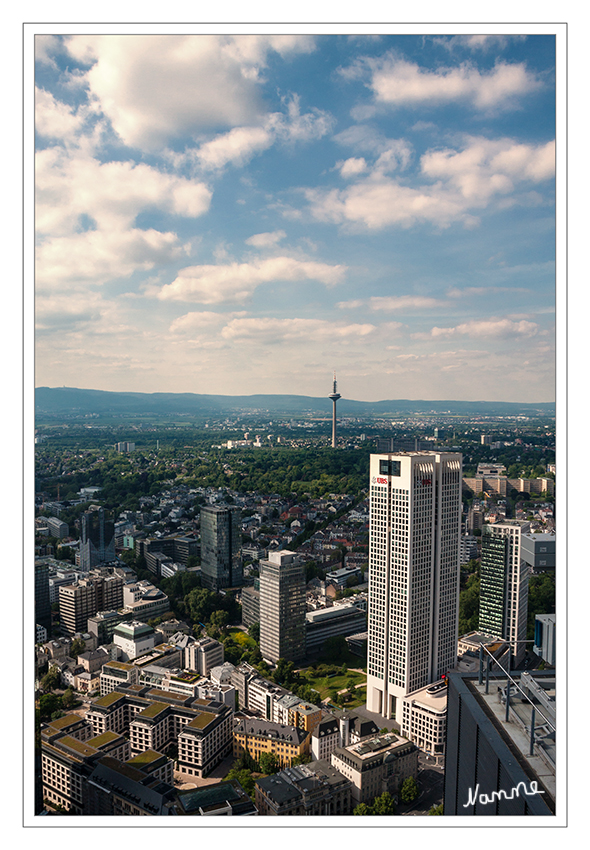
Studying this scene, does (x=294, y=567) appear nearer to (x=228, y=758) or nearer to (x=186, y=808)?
(x=228, y=758)

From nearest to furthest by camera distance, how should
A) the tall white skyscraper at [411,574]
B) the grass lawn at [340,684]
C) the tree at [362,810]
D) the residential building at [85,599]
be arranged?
the tree at [362,810] → the tall white skyscraper at [411,574] → the grass lawn at [340,684] → the residential building at [85,599]

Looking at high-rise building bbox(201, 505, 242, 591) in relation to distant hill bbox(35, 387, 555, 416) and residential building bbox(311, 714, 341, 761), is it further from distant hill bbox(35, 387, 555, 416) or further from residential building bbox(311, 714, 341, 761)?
residential building bbox(311, 714, 341, 761)

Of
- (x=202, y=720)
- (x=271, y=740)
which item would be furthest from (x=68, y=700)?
(x=271, y=740)

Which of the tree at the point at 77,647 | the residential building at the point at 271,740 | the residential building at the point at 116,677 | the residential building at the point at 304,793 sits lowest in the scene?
the tree at the point at 77,647

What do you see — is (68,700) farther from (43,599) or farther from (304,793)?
(304,793)

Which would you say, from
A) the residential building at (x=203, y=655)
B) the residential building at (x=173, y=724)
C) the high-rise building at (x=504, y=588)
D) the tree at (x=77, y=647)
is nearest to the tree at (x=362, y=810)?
the residential building at (x=173, y=724)

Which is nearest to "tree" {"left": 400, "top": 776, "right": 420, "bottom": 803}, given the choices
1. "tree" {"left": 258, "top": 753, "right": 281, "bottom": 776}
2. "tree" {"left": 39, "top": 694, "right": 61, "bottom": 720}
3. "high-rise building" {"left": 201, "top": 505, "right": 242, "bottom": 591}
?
"tree" {"left": 258, "top": 753, "right": 281, "bottom": 776}
